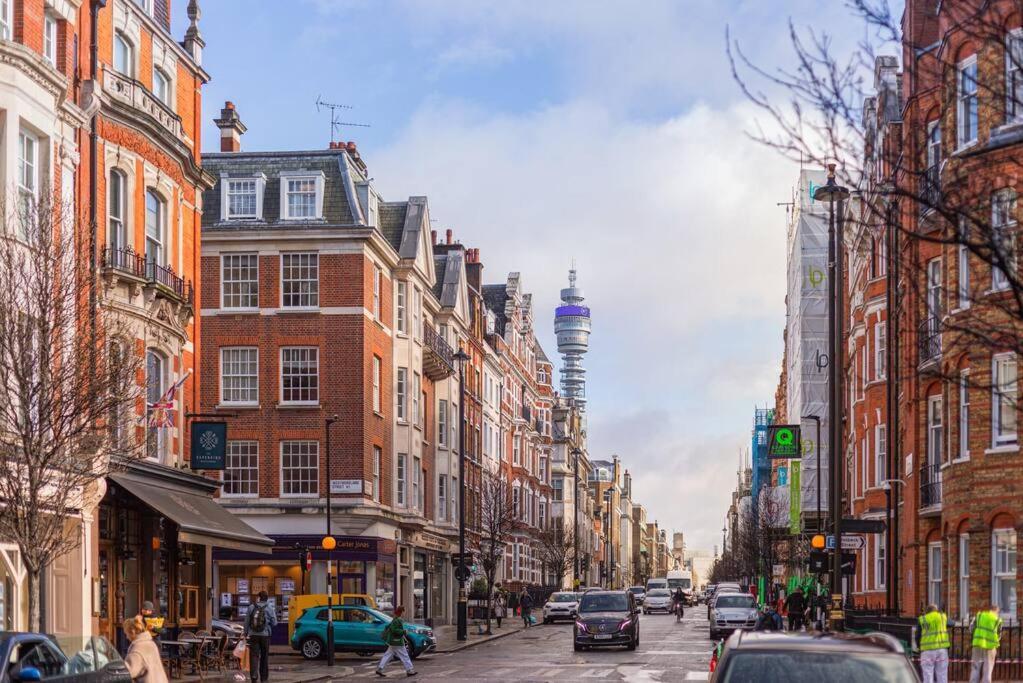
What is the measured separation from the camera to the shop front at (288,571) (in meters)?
50.6

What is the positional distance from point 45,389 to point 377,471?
33267 mm

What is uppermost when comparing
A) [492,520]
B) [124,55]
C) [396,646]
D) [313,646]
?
[124,55]

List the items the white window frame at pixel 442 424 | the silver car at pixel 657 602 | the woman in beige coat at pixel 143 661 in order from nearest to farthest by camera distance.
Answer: the woman in beige coat at pixel 143 661 < the white window frame at pixel 442 424 < the silver car at pixel 657 602

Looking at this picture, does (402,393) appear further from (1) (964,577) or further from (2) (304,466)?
(1) (964,577)

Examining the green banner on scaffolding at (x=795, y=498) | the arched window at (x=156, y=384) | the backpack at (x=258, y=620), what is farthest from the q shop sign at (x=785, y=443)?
the backpack at (x=258, y=620)

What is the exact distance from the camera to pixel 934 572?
36031 mm

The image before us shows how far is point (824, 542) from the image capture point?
36.2 meters

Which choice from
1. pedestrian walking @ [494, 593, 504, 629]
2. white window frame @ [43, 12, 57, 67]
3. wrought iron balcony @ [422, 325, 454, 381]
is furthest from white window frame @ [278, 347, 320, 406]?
white window frame @ [43, 12, 57, 67]

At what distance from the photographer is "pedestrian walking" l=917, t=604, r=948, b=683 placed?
80.1ft

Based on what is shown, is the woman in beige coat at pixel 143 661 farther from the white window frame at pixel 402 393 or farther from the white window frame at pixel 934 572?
the white window frame at pixel 402 393

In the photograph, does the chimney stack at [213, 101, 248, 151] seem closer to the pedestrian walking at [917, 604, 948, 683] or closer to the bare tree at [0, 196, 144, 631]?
the bare tree at [0, 196, 144, 631]

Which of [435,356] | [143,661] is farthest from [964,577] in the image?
[435,356]

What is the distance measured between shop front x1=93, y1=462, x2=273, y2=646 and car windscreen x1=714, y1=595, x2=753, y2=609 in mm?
21296

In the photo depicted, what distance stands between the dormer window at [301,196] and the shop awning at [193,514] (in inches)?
741
